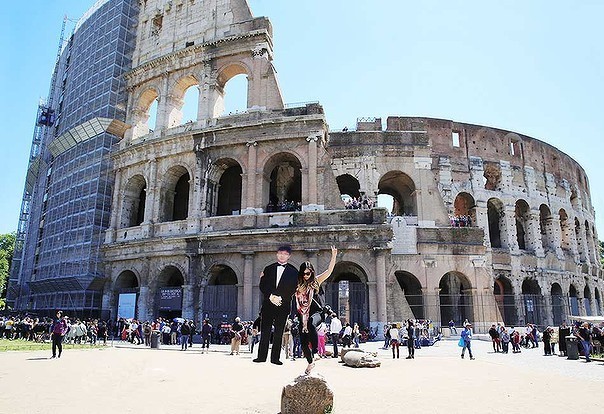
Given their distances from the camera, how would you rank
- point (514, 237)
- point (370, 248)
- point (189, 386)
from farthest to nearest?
point (514, 237) → point (370, 248) → point (189, 386)

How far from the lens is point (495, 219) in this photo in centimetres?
2766

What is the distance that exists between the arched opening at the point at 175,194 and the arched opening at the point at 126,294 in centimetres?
364

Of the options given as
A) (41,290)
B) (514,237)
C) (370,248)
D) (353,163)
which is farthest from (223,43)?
(514,237)

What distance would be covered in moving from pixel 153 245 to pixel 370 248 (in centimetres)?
1039

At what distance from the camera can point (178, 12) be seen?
2500 cm

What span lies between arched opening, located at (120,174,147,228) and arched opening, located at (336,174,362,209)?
1064 cm

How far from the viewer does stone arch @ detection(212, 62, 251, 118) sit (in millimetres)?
22062

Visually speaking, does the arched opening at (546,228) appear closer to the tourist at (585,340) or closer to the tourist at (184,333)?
the tourist at (585,340)

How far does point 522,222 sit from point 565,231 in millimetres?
4564

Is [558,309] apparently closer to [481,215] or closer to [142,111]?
[481,215]

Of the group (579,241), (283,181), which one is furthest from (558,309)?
(283,181)

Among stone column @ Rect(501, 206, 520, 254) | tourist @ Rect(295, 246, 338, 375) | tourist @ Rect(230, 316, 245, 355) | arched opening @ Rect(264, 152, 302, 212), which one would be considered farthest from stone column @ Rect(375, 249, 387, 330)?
tourist @ Rect(295, 246, 338, 375)

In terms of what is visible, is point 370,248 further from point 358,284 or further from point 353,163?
point 353,163

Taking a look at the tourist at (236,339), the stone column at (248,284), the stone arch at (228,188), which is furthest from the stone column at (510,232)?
the tourist at (236,339)
